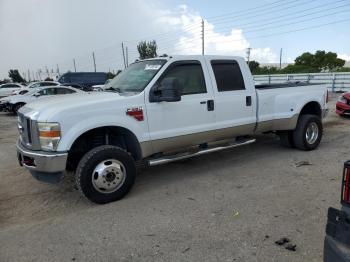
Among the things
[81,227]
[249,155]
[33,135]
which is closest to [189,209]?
[81,227]

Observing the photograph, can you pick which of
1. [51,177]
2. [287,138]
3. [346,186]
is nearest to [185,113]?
[51,177]

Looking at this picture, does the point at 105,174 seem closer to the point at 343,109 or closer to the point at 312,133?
the point at 312,133

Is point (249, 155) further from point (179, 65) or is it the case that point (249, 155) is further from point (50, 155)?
point (50, 155)

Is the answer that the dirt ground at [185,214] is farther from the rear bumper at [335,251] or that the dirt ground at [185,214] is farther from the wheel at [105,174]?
the rear bumper at [335,251]

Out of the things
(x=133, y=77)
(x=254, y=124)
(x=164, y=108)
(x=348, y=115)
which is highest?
(x=133, y=77)

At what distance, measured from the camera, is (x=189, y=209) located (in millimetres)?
4176

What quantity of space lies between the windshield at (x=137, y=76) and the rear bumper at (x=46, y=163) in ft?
4.71

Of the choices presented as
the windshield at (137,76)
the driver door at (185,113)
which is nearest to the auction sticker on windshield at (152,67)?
the windshield at (137,76)

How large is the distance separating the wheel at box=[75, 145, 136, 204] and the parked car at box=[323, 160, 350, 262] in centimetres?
285

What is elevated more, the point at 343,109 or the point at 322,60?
the point at 322,60

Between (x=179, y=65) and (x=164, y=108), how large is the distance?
773 millimetres

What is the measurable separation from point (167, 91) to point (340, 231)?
3.01 metres

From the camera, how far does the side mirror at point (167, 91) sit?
179 inches

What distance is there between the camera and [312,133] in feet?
22.6
